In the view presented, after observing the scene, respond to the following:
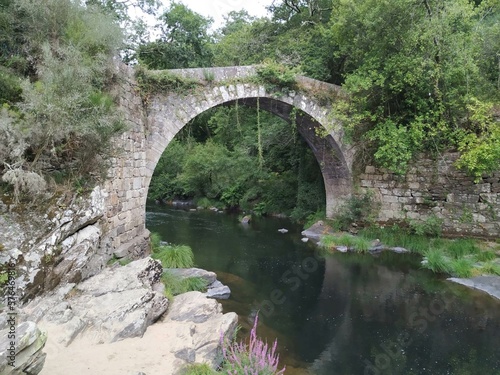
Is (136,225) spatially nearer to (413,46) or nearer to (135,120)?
(135,120)

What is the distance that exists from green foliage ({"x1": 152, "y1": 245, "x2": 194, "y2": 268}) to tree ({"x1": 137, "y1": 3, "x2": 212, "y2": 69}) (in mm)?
6957

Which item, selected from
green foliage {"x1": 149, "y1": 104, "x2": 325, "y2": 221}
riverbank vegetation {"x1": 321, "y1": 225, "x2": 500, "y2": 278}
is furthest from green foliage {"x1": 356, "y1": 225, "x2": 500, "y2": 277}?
green foliage {"x1": 149, "y1": 104, "x2": 325, "y2": 221}

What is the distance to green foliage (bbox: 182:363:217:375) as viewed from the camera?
112 inches

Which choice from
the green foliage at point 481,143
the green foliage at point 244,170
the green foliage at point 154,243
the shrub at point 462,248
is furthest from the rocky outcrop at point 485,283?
the green foliage at point 244,170

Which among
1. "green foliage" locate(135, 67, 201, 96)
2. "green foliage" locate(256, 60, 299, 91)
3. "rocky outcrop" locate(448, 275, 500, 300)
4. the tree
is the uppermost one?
the tree

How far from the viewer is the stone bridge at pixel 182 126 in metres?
5.83

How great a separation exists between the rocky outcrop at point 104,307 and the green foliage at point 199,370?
0.71 m

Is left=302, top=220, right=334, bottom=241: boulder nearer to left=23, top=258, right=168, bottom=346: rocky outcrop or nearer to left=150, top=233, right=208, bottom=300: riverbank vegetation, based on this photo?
left=150, top=233, right=208, bottom=300: riverbank vegetation

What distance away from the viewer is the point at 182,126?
736 cm

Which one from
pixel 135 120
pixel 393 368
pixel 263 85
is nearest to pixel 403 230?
pixel 263 85

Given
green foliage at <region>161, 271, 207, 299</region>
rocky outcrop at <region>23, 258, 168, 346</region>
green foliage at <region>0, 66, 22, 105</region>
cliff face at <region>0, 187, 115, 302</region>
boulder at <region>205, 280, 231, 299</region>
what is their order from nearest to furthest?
rocky outcrop at <region>23, 258, 168, 346</region>, cliff face at <region>0, 187, 115, 302</region>, green foliage at <region>0, 66, 22, 105</region>, green foliage at <region>161, 271, 207, 299</region>, boulder at <region>205, 280, 231, 299</region>

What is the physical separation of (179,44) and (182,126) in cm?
532

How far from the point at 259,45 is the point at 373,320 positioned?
961cm

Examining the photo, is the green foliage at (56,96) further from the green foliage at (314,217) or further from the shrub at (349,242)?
the green foliage at (314,217)
